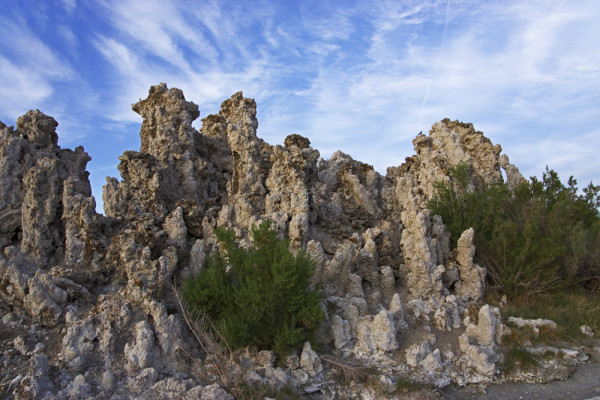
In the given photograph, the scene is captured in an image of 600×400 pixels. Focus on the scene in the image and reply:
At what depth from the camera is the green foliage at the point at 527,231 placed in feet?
38.4

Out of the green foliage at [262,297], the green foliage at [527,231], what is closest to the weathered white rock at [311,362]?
the green foliage at [262,297]

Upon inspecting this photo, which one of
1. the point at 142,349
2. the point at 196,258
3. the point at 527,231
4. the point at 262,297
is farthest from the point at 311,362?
the point at 527,231

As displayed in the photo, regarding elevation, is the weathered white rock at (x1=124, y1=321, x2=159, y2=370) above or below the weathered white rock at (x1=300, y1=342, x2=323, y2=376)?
above

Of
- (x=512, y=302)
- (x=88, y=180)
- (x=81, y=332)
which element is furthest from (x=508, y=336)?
(x=88, y=180)

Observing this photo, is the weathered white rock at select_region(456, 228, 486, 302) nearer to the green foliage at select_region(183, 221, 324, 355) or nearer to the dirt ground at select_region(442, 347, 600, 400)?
the dirt ground at select_region(442, 347, 600, 400)

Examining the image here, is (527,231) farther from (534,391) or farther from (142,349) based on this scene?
(142,349)

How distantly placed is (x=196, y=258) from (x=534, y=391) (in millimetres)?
7017

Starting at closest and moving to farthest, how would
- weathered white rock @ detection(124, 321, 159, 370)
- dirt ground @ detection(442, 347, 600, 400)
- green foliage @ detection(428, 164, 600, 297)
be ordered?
weathered white rock @ detection(124, 321, 159, 370)
dirt ground @ detection(442, 347, 600, 400)
green foliage @ detection(428, 164, 600, 297)

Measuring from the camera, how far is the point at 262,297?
827 cm

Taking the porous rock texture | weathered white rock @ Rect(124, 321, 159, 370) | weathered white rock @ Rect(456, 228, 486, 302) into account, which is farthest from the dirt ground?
weathered white rock @ Rect(124, 321, 159, 370)

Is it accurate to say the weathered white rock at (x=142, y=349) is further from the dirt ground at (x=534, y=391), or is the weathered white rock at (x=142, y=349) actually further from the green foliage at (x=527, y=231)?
the green foliage at (x=527, y=231)

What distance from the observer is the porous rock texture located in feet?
25.4

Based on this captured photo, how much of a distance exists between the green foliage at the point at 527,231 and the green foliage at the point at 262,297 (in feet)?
18.5

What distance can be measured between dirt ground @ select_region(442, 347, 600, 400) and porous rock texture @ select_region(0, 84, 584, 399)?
0.74 ft
